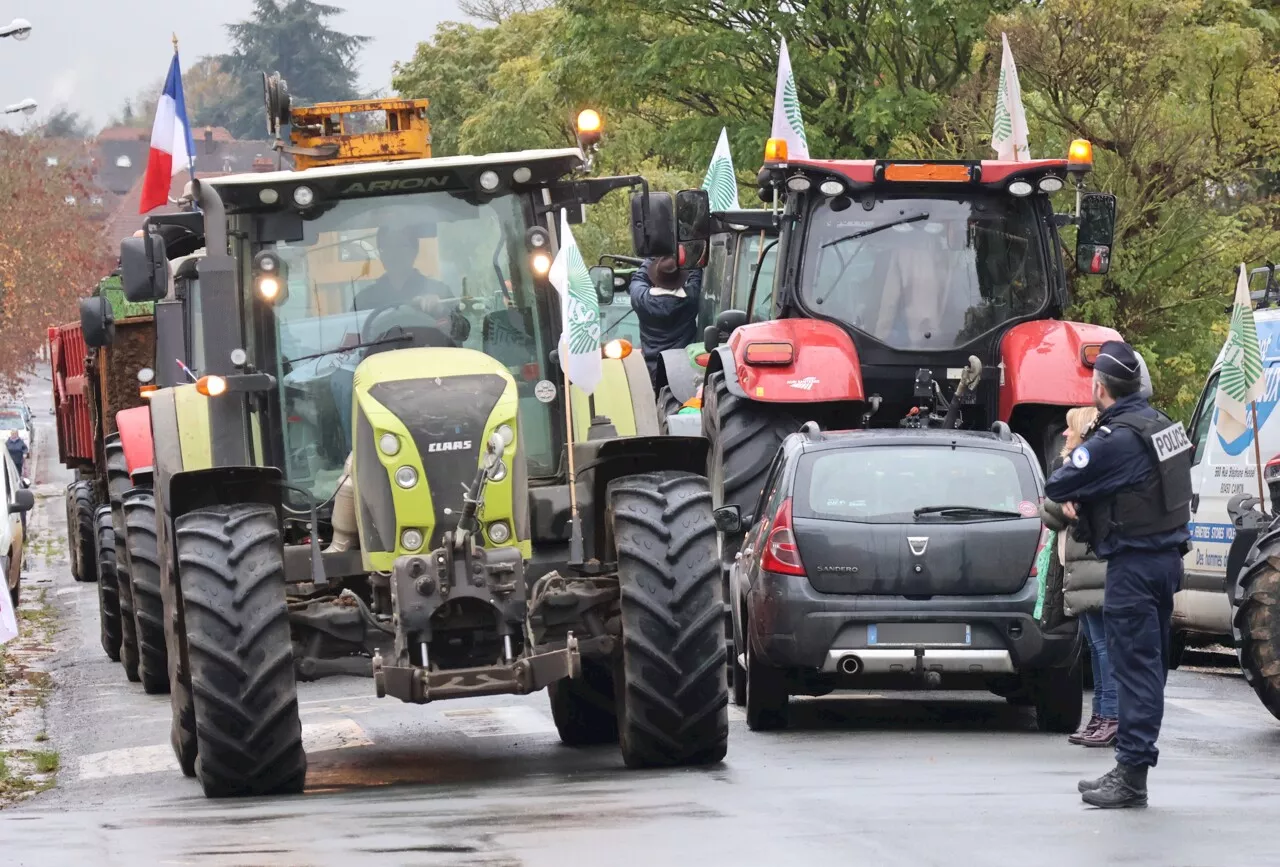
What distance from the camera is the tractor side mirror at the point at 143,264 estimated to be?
12.1m

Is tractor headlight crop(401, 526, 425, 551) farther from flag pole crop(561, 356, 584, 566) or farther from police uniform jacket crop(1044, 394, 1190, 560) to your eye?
police uniform jacket crop(1044, 394, 1190, 560)

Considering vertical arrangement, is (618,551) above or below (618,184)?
below

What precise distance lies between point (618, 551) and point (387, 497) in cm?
97

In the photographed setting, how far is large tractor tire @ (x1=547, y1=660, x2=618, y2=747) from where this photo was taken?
11648 mm

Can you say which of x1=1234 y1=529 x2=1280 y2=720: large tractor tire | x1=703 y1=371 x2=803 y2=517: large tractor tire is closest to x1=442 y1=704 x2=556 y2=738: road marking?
x1=703 y1=371 x2=803 y2=517: large tractor tire

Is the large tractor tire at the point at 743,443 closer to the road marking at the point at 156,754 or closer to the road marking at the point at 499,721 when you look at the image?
the road marking at the point at 499,721

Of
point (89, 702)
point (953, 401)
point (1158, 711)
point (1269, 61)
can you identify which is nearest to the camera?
point (1158, 711)

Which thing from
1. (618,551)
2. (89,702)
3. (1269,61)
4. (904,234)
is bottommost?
(89,702)

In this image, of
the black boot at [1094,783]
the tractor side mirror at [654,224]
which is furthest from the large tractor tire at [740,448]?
the black boot at [1094,783]

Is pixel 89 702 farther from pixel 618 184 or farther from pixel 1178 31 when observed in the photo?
pixel 1178 31

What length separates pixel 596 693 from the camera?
11.7m

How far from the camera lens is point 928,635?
12094 mm

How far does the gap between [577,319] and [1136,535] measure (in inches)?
105

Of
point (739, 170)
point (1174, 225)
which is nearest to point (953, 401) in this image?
point (1174, 225)
